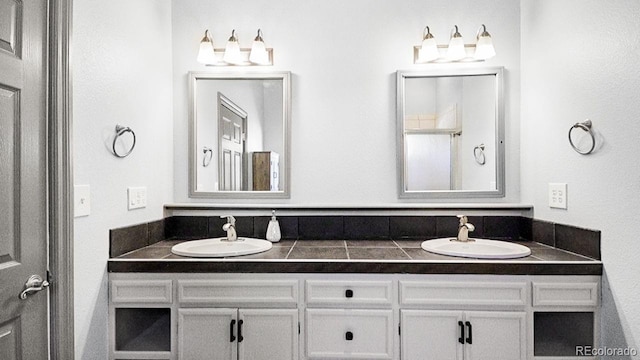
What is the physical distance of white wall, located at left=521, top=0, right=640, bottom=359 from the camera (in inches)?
51.4

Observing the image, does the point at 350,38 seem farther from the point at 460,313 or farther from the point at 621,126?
the point at 460,313

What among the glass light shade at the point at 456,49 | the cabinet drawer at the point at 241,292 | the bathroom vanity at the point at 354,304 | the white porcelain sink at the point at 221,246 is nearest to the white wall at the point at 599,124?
the bathroom vanity at the point at 354,304

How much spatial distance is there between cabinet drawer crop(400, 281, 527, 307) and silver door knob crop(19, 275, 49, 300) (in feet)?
4.54

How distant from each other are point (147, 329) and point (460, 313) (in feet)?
5.04

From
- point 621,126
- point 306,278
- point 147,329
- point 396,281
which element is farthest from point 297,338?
point 621,126

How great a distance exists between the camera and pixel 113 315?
61.6 inches

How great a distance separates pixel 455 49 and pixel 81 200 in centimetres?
203

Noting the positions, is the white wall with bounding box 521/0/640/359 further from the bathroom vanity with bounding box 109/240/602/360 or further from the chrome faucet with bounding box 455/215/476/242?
the chrome faucet with bounding box 455/215/476/242

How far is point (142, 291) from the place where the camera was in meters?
1.56

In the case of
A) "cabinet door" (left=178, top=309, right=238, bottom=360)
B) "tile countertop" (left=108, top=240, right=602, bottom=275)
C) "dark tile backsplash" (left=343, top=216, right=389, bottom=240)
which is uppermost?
"dark tile backsplash" (left=343, top=216, right=389, bottom=240)

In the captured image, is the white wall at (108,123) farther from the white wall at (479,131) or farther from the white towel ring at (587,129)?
the white towel ring at (587,129)

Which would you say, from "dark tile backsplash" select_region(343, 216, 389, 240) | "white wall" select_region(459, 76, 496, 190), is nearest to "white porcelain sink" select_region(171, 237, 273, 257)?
"dark tile backsplash" select_region(343, 216, 389, 240)

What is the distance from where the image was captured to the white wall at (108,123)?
1392mm

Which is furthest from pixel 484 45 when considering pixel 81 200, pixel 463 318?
pixel 81 200
